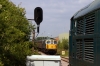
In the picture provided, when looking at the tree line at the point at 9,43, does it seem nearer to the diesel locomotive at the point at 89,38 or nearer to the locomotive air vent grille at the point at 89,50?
the diesel locomotive at the point at 89,38

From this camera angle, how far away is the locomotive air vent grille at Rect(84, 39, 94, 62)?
672cm

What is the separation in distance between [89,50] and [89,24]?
0.67 metres

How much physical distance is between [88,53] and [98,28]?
1000 millimetres

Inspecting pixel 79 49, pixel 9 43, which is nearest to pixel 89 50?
pixel 79 49

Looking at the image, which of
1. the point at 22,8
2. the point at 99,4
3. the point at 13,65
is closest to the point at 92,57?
the point at 99,4

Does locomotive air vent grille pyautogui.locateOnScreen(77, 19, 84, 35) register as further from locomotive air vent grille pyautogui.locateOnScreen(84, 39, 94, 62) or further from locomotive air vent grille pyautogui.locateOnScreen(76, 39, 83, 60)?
locomotive air vent grille pyautogui.locateOnScreen(84, 39, 94, 62)

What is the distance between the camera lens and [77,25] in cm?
868

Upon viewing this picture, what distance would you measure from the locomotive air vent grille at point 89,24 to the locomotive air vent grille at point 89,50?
24cm

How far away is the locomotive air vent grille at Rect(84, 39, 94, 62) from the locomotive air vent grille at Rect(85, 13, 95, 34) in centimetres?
24

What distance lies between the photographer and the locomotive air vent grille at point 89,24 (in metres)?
6.77

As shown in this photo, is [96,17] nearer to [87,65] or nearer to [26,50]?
[87,65]

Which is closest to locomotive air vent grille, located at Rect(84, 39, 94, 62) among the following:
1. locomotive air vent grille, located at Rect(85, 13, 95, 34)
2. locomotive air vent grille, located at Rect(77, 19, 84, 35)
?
locomotive air vent grille, located at Rect(85, 13, 95, 34)

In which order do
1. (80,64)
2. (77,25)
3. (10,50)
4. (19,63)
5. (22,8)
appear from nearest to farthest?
1. (80,64)
2. (77,25)
3. (10,50)
4. (19,63)
5. (22,8)

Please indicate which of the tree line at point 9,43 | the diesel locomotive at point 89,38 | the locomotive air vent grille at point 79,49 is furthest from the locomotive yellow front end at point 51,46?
the locomotive air vent grille at point 79,49
